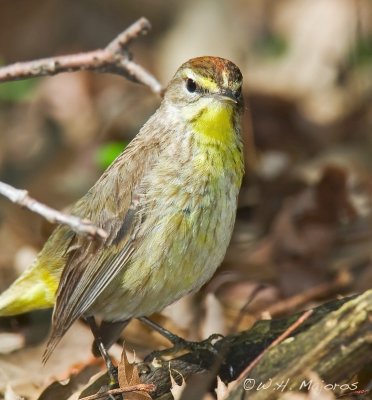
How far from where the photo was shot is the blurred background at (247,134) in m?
7.27

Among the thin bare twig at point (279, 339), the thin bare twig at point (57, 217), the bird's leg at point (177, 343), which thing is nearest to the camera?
the thin bare twig at point (57, 217)

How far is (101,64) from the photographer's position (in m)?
6.75

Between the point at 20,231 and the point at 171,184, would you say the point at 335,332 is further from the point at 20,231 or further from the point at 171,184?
the point at 20,231

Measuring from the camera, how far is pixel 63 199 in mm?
8984

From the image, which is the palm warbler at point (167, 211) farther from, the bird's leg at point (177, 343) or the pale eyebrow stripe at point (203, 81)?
the bird's leg at point (177, 343)

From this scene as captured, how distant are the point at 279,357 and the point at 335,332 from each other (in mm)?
348

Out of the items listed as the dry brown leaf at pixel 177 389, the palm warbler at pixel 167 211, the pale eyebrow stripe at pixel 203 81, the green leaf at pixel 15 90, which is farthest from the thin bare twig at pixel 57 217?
the green leaf at pixel 15 90

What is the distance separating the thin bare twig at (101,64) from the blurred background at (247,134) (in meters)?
1.25

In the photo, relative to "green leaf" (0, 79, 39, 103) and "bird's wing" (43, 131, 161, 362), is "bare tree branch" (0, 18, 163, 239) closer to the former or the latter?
"bird's wing" (43, 131, 161, 362)

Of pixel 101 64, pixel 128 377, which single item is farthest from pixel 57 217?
pixel 101 64

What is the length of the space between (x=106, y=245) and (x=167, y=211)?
478 millimetres

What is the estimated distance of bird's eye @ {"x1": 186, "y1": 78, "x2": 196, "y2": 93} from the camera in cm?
584

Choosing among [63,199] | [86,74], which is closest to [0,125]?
[86,74]

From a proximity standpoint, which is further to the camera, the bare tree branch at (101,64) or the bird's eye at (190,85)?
the bare tree branch at (101,64)
